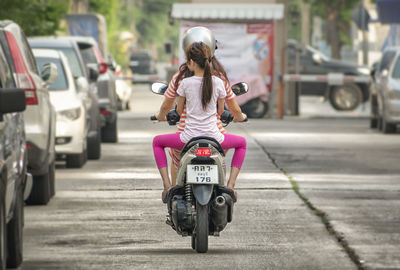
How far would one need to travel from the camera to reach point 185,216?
29.4 feet

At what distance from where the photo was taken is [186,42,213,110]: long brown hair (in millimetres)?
9203

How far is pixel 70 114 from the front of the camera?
16219mm

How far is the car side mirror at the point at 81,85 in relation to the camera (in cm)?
1711

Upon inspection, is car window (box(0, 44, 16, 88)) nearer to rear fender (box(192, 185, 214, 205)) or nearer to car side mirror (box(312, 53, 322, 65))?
rear fender (box(192, 185, 214, 205))

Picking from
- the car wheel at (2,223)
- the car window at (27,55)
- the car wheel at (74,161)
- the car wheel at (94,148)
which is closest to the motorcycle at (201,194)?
Result: the car wheel at (2,223)

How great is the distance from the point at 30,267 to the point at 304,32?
44077 millimetres

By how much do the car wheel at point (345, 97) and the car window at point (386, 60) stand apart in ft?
25.0

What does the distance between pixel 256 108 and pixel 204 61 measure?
69.4 feet

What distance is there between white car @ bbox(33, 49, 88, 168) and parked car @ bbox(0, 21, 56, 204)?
11.4 feet

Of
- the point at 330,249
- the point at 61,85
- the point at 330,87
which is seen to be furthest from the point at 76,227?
the point at 330,87

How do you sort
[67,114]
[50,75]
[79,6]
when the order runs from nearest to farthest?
1. [50,75]
2. [67,114]
3. [79,6]

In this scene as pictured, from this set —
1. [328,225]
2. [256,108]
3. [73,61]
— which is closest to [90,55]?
[73,61]

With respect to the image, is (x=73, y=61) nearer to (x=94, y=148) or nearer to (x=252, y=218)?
(x=94, y=148)

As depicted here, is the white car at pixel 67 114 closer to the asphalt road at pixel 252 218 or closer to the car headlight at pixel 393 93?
the asphalt road at pixel 252 218
